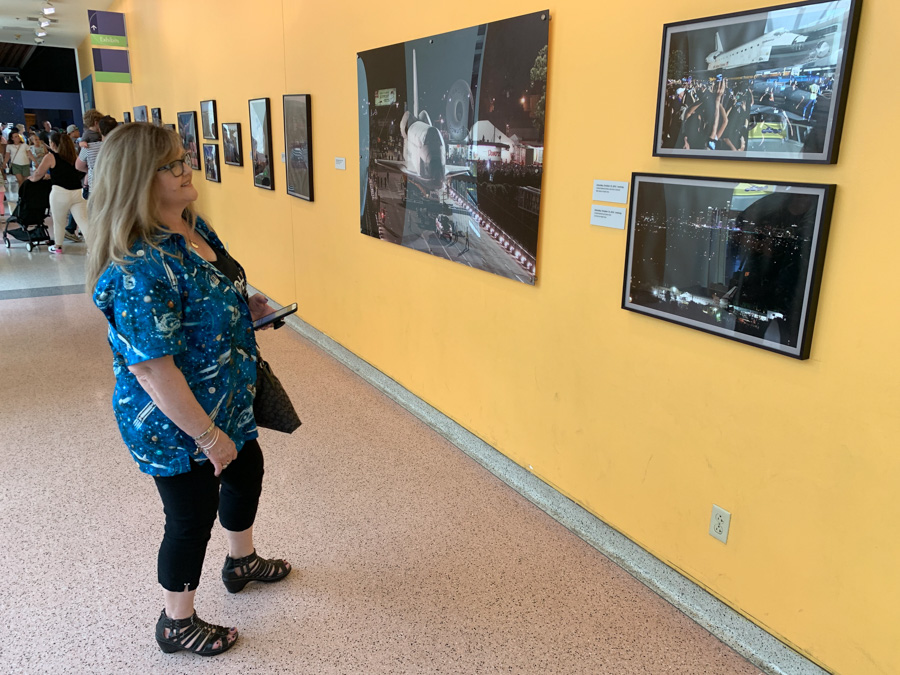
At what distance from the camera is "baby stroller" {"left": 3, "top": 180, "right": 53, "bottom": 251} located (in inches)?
326

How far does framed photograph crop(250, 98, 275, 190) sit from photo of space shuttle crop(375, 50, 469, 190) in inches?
92.7

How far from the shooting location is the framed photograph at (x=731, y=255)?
5.82 ft

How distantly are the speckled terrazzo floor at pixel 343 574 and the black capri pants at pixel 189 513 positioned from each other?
1.13 feet

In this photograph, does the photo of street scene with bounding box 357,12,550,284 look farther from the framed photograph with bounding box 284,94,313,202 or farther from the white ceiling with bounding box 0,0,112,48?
the white ceiling with bounding box 0,0,112,48

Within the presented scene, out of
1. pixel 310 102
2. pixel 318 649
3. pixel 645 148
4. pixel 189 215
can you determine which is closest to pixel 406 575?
pixel 318 649

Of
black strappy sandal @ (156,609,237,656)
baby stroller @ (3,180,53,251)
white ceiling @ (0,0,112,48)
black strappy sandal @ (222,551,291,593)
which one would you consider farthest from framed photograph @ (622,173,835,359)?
white ceiling @ (0,0,112,48)

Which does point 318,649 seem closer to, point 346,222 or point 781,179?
point 781,179

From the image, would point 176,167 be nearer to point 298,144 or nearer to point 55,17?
point 298,144

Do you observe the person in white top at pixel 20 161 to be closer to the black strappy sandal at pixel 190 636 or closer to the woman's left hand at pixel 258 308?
the woman's left hand at pixel 258 308

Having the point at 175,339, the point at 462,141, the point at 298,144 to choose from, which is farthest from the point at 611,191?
the point at 298,144

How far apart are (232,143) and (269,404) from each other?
16.5 ft

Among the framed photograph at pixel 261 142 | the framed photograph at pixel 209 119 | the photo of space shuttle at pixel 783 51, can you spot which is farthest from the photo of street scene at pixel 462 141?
the framed photograph at pixel 209 119

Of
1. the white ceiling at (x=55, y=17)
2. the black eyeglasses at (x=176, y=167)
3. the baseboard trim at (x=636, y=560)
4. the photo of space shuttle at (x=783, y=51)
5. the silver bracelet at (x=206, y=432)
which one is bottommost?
the baseboard trim at (x=636, y=560)

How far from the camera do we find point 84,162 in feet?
23.6
